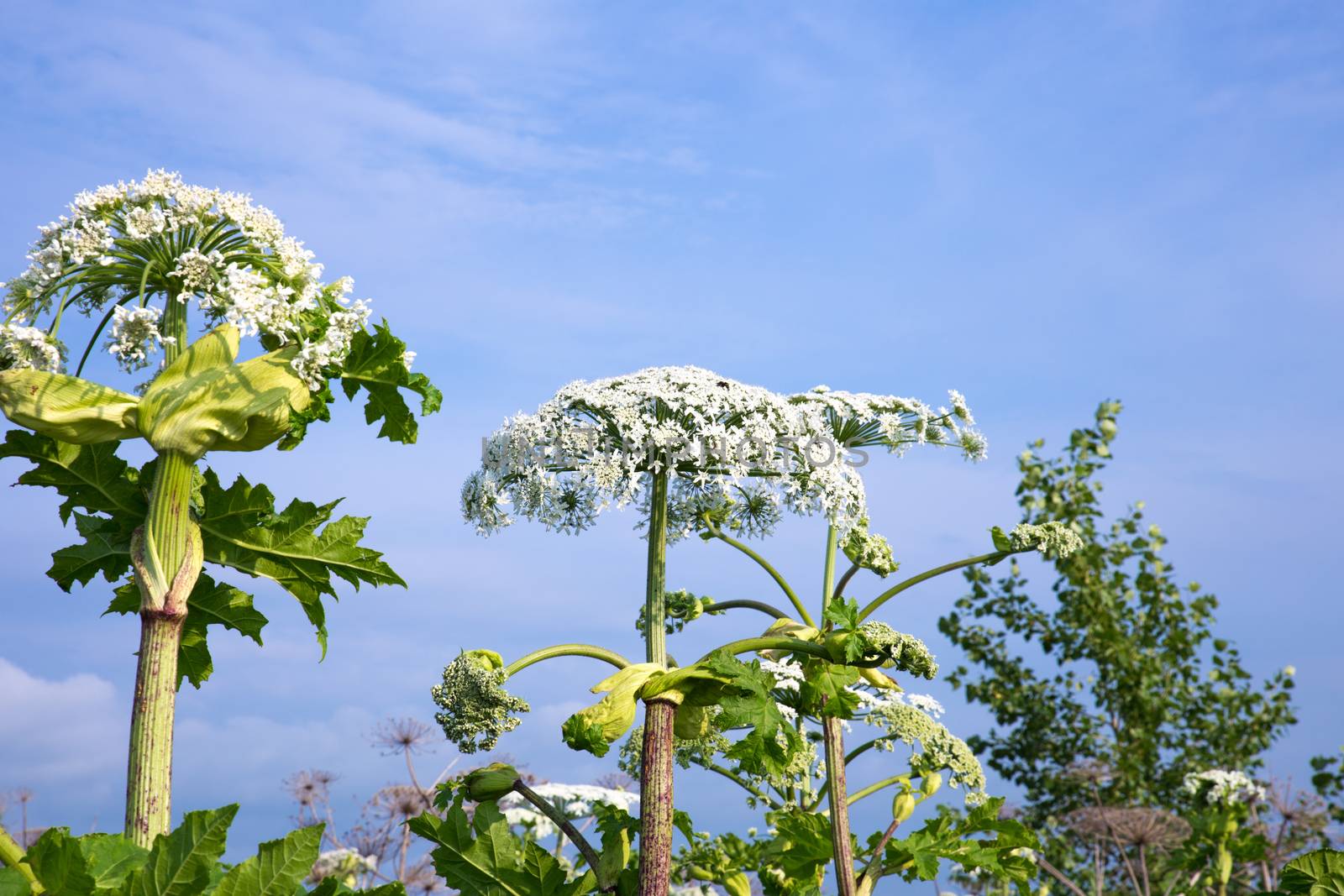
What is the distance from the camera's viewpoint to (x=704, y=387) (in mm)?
5480

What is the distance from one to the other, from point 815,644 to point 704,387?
132cm

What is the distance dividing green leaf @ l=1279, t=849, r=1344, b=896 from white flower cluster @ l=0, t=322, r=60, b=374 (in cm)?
522

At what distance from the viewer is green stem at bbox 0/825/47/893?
2.91 meters

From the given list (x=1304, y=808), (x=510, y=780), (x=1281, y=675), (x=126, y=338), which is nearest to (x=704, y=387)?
(x=510, y=780)

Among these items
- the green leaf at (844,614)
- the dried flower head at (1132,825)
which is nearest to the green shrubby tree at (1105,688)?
the dried flower head at (1132,825)

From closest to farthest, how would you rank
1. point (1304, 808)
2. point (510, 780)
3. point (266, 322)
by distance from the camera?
point (266, 322) < point (510, 780) < point (1304, 808)

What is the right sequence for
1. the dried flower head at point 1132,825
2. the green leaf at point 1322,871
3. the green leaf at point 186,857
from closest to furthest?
the green leaf at point 186,857 → the green leaf at point 1322,871 → the dried flower head at point 1132,825

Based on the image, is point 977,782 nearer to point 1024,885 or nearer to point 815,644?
point 1024,885

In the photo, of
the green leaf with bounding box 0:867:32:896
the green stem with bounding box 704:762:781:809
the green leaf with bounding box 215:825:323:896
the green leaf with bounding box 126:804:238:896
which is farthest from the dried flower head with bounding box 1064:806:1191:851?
the green leaf with bounding box 0:867:32:896

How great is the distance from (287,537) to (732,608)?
2.51 m

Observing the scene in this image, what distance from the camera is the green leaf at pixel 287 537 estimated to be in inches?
183

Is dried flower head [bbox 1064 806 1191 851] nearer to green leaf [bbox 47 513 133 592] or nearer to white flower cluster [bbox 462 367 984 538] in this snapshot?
white flower cluster [bbox 462 367 984 538]

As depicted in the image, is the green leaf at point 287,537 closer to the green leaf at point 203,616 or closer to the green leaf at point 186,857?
the green leaf at point 203,616

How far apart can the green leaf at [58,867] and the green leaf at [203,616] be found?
2214 mm
